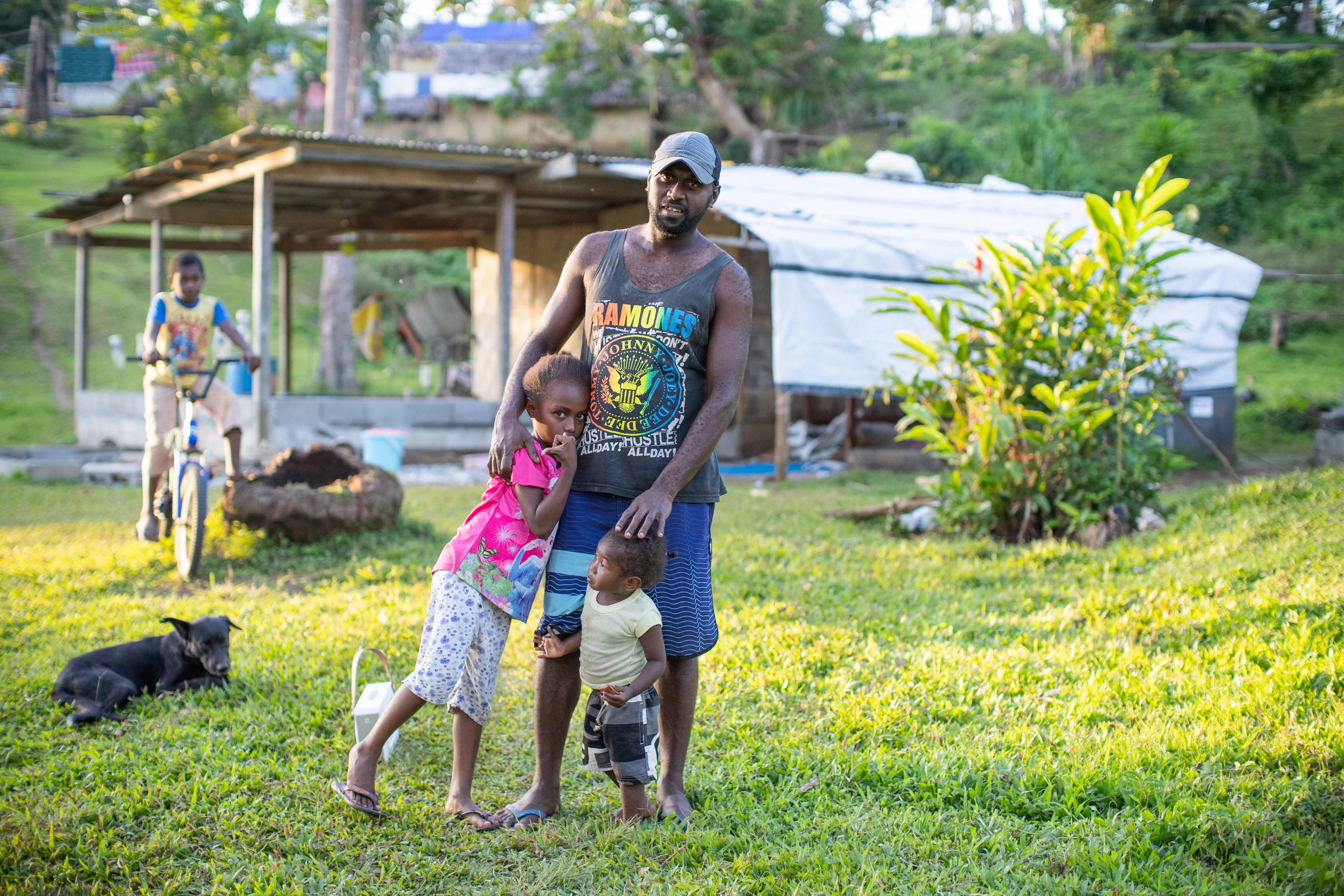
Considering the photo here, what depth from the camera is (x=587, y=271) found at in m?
2.96

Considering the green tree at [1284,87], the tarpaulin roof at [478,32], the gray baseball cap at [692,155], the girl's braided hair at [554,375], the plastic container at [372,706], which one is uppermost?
the tarpaulin roof at [478,32]

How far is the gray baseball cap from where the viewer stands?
269cm

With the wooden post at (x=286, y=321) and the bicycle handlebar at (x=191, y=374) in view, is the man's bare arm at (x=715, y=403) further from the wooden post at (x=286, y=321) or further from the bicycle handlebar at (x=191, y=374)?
the wooden post at (x=286, y=321)

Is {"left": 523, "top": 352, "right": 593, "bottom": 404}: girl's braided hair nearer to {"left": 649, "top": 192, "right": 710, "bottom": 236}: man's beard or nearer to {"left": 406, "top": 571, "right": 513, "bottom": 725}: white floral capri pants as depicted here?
{"left": 649, "top": 192, "right": 710, "bottom": 236}: man's beard

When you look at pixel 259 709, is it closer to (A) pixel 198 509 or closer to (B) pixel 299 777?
(B) pixel 299 777

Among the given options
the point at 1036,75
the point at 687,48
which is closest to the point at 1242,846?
the point at 687,48

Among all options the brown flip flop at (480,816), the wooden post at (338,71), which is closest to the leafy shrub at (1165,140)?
the wooden post at (338,71)

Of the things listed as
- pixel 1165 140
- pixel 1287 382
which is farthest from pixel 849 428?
pixel 1165 140

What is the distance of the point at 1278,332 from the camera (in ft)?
57.1

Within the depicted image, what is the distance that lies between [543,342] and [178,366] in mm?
4000

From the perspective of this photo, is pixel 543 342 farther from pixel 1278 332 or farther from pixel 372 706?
pixel 1278 332

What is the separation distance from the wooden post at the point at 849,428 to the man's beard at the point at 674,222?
9.46 metres

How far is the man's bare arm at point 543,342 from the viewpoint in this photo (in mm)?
2771

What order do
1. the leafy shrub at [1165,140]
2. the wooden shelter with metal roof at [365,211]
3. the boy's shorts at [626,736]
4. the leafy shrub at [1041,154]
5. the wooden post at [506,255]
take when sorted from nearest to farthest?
the boy's shorts at [626,736] < the wooden shelter with metal roof at [365,211] < the wooden post at [506,255] < the leafy shrub at [1041,154] < the leafy shrub at [1165,140]
